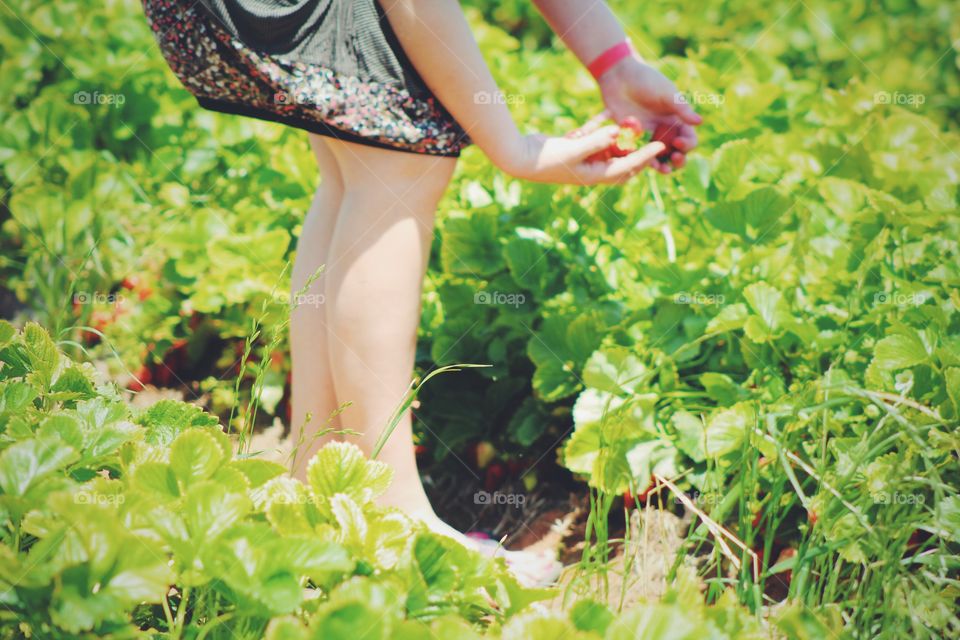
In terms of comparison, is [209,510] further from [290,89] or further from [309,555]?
[290,89]

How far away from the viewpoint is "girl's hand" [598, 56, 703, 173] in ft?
5.30

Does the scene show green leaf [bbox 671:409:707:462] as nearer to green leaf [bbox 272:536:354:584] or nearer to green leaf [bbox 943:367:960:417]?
green leaf [bbox 943:367:960:417]

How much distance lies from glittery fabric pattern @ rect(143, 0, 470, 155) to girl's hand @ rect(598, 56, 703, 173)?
464 mm

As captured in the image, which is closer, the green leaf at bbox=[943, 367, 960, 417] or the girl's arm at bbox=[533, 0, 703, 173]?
the green leaf at bbox=[943, 367, 960, 417]

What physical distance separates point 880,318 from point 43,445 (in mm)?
1363

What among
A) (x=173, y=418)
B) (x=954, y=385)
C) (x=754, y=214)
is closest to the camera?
(x=173, y=418)

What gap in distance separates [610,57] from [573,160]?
321 mm

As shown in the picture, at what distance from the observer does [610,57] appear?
1630 millimetres

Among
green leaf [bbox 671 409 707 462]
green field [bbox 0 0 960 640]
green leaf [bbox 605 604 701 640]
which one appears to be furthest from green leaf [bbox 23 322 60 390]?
green leaf [bbox 671 409 707 462]

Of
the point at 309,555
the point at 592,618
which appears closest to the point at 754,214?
the point at 592,618

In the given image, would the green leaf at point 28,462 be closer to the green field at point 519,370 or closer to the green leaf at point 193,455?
the green field at point 519,370

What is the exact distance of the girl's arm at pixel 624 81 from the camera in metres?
1.58

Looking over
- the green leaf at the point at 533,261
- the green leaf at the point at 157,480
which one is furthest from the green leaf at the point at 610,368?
the green leaf at the point at 157,480

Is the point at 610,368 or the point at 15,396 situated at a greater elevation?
the point at 15,396
